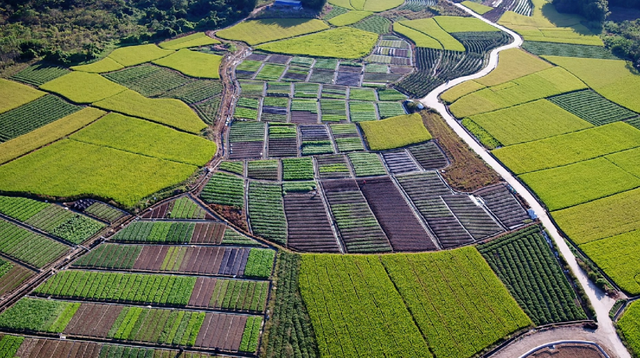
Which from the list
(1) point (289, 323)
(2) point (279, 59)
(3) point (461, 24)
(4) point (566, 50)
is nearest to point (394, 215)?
(1) point (289, 323)

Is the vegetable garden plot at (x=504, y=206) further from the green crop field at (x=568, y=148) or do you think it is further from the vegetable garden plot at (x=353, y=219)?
the vegetable garden plot at (x=353, y=219)

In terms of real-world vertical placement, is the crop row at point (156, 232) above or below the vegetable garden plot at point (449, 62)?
below

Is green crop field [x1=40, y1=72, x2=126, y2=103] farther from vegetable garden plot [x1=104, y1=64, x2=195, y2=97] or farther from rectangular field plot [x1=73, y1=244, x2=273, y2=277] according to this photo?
rectangular field plot [x1=73, y1=244, x2=273, y2=277]

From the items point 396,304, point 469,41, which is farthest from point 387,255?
point 469,41

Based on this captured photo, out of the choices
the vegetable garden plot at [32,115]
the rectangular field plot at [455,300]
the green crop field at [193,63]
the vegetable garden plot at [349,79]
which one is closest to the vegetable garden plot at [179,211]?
the rectangular field plot at [455,300]

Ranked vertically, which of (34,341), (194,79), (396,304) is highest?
(194,79)

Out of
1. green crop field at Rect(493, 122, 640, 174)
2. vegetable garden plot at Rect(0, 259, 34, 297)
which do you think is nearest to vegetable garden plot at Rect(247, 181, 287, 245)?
vegetable garden plot at Rect(0, 259, 34, 297)

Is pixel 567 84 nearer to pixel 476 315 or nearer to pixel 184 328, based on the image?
pixel 476 315
